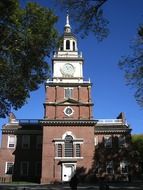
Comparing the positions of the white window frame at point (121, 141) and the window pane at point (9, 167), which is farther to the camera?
the white window frame at point (121, 141)

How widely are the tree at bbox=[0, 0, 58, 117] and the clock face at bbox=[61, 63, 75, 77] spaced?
25879mm

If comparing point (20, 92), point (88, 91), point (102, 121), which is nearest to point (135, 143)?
point (102, 121)

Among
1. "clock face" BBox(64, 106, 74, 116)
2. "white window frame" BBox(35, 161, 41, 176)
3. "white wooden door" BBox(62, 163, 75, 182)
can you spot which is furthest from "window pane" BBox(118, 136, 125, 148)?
"white window frame" BBox(35, 161, 41, 176)

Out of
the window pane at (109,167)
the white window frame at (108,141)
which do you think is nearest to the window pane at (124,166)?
the window pane at (109,167)

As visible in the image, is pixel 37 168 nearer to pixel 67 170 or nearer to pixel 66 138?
pixel 67 170

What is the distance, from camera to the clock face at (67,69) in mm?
48062

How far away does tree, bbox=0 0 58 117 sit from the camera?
1816 centimetres

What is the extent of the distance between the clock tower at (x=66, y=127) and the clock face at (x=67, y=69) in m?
0.15

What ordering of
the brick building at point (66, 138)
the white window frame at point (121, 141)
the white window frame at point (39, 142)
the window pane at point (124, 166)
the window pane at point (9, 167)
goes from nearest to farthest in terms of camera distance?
the brick building at point (66, 138), the window pane at point (124, 166), the window pane at point (9, 167), the white window frame at point (121, 141), the white window frame at point (39, 142)

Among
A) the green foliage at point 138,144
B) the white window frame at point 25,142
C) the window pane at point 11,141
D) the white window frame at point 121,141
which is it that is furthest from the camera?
the green foliage at point 138,144

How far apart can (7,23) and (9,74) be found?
4014mm

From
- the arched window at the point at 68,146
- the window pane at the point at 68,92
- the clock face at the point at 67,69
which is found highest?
the clock face at the point at 67,69

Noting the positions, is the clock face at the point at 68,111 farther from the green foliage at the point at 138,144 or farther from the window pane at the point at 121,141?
the green foliage at the point at 138,144

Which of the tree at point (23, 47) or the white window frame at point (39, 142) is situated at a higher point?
the tree at point (23, 47)
